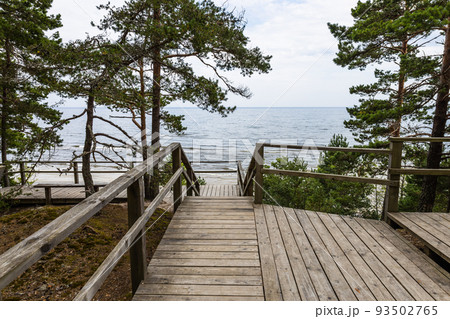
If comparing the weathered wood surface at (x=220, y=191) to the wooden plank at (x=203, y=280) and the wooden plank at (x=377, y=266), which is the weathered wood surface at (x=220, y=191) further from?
the wooden plank at (x=203, y=280)

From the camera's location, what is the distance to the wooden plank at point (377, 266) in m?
2.14

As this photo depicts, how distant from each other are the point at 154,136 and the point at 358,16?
7301 millimetres

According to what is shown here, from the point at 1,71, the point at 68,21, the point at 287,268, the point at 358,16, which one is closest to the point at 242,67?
the point at 358,16

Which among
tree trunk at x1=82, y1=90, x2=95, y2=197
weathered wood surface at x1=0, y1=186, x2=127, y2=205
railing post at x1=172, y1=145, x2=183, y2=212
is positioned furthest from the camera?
weathered wood surface at x1=0, y1=186, x2=127, y2=205

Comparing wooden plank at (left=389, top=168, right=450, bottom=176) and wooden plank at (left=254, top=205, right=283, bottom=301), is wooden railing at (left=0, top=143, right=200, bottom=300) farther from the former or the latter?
wooden plank at (left=389, top=168, right=450, bottom=176)

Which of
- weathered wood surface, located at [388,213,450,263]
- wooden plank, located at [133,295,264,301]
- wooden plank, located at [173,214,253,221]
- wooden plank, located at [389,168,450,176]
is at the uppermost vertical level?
wooden plank, located at [389,168,450,176]

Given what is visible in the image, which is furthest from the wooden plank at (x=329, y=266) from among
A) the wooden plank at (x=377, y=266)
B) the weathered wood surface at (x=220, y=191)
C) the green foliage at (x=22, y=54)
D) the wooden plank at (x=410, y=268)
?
the green foliage at (x=22, y=54)

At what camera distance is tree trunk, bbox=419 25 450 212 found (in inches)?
255

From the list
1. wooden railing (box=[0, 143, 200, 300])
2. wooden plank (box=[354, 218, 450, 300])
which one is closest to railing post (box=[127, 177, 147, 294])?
wooden railing (box=[0, 143, 200, 300])

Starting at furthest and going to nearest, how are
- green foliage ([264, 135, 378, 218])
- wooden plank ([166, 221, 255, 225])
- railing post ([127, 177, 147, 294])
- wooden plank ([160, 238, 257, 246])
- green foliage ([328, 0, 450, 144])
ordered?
green foliage ([264, 135, 378, 218])
green foliage ([328, 0, 450, 144])
wooden plank ([166, 221, 255, 225])
wooden plank ([160, 238, 257, 246])
railing post ([127, 177, 147, 294])

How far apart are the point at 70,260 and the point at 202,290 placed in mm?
2407

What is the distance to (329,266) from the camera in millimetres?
2551

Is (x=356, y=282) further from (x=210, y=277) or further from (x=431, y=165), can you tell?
(x=431, y=165)
